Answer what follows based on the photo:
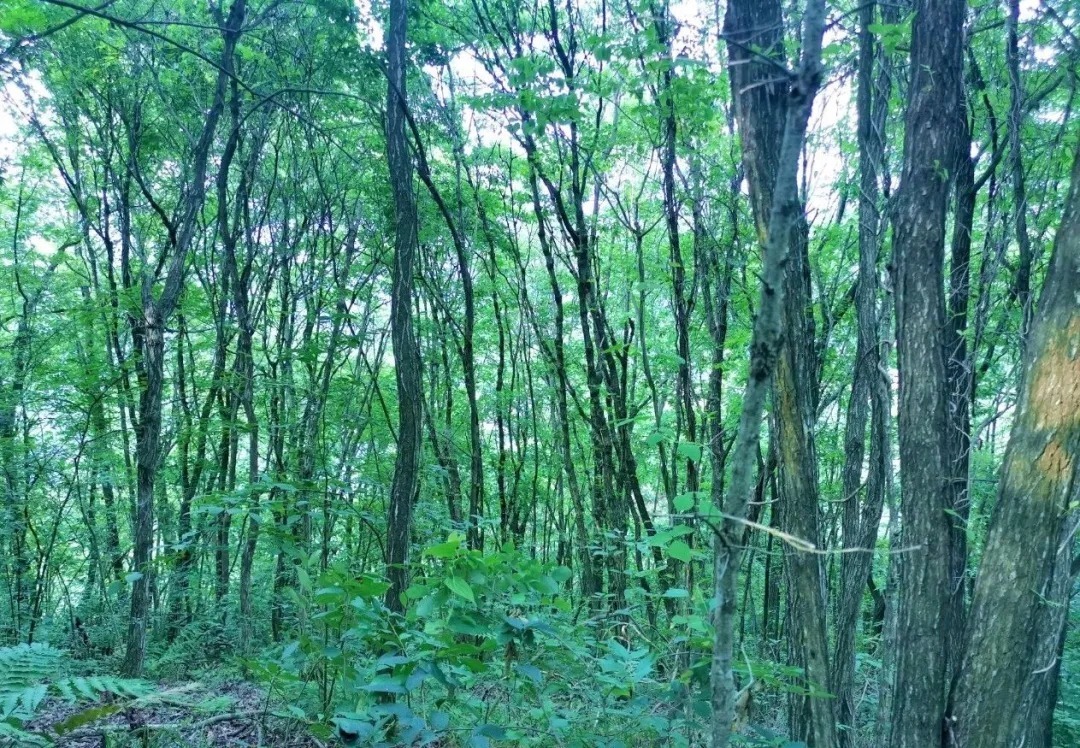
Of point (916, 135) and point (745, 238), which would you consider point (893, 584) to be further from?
point (916, 135)

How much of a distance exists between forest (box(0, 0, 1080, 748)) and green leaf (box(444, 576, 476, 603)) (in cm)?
2

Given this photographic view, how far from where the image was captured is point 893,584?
5.63 m

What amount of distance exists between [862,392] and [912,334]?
2331mm

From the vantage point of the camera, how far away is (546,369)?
361 inches

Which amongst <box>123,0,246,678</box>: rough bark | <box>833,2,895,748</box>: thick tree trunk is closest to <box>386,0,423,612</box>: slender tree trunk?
<box>123,0,246,678</box>: rough bark

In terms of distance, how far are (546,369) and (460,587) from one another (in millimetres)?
7004

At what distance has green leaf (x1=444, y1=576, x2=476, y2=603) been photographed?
2.18m

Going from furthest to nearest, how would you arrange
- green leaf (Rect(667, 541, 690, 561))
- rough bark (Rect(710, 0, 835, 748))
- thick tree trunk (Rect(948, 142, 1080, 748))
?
Result: thick tree trunk (Rect(948, 142, 1080, 748))
green leaf (Rect(667, 541, 690, 561))
rough bark (Rect(710, 0, 835, 748))

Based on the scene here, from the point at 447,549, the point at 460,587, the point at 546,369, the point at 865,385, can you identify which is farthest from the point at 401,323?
the point at 546,369

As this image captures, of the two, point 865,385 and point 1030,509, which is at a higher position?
point 865,385

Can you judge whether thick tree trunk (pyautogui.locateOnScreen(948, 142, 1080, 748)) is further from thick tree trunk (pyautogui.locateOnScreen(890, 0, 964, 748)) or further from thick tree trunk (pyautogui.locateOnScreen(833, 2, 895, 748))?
thick tree trunk (pyautogui.locateOnScreen(833, 2, 895, 748))

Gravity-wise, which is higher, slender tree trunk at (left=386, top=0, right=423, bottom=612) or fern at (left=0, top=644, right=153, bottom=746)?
slender tree trunk at (left=386, top=0, right=423, bottom=612)

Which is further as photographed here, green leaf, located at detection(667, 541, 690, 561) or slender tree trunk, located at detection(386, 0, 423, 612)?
slender tree trunk, located at detection(386, 0, 423, 612)

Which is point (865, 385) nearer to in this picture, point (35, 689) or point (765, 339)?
point (765, 339)
